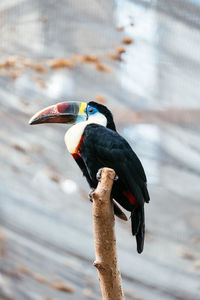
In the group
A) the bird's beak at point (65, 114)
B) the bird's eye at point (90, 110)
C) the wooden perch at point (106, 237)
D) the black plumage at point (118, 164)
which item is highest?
the bird's eye at point (90, 110)

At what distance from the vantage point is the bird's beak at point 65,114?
1.29 meters

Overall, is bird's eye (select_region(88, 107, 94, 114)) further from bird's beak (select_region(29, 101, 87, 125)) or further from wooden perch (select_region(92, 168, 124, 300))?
wooden perch (select_region(92, 168, 124, 300))

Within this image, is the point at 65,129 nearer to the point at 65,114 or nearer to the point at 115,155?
the point at 65,114

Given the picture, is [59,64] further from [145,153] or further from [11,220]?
[11,220]

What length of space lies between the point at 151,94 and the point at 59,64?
475mm

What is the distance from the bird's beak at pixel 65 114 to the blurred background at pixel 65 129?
0.76m

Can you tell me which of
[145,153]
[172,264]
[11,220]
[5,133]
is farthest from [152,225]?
[5,133]

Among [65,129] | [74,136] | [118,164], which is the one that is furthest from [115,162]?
[65,129]

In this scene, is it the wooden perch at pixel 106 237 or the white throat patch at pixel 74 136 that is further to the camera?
the white throat patch at pixel 74 136

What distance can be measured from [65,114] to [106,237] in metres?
0.41

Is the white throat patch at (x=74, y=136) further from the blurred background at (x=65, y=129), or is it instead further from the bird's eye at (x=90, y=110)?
the blurred background at (x=65, y=129)

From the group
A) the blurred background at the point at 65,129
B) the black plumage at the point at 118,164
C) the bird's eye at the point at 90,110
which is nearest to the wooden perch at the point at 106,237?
the black plumage at the point at 118,164

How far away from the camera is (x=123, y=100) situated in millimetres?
2061

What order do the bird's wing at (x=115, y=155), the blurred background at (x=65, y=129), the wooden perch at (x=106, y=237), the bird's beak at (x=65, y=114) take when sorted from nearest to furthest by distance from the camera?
the wooden perch at (x=106, y=237), the bird's wing at (x=115, y=155), the bird's beak at (x=65, y=114), the blurred background at (x=65, y=129)
